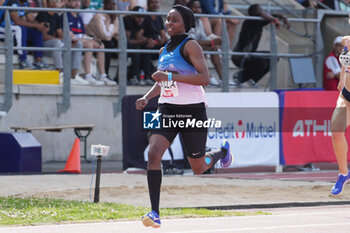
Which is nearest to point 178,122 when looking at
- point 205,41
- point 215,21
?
point 205,41

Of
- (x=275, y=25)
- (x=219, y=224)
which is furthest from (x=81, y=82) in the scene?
(x=219, y=224)

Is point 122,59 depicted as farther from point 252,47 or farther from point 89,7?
point 252,47

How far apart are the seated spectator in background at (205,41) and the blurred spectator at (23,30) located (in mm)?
3534

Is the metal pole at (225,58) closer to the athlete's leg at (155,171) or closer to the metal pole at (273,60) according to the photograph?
the metal pole at (273,60)

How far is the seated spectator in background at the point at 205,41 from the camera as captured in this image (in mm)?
19812

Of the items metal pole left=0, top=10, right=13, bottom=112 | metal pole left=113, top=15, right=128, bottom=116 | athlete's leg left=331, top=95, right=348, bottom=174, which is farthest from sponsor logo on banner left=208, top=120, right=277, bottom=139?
athlete's leg left=331, top=95, right=348, bottom=174

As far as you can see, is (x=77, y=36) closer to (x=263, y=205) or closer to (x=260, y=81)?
(x=260, y=81)

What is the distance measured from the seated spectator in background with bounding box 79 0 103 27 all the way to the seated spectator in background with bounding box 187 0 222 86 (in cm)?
219

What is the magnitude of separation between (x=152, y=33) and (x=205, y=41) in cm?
128

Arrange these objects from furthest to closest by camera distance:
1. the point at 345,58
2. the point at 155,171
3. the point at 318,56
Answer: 1. the point at 318,56
2. the point at 345,58
3. the point at 155,171

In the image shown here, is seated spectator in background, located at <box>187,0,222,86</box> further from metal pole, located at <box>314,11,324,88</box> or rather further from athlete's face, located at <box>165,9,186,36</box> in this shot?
athlete's face, located at <box>165,9,186,36</box>

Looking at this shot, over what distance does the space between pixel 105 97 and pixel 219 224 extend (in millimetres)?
10772

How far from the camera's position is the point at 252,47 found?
2066 centimetres

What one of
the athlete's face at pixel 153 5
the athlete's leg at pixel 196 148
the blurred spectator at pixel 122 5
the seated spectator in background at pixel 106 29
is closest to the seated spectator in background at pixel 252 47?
the athlete's face at pixel 153 5
